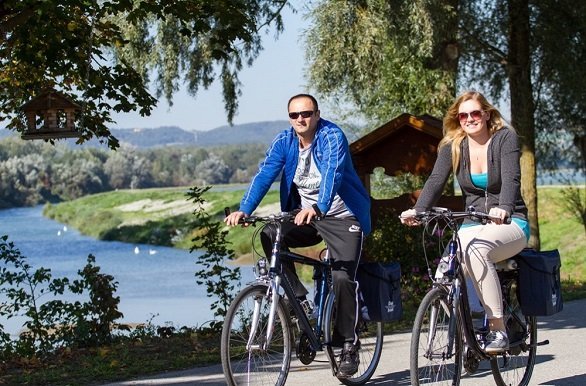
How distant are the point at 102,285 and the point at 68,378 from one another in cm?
348

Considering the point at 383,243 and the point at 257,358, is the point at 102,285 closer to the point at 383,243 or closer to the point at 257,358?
the point at 383,243

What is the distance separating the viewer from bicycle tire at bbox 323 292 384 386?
296 inches

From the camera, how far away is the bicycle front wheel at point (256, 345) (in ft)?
22.0

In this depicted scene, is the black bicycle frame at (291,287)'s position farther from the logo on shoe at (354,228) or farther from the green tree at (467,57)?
the green tree at (467,57)

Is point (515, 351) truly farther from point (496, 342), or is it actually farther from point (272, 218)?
point (272, 218)

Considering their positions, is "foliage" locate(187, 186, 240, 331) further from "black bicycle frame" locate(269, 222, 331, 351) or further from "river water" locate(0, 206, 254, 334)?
"black bicycle frame" locate(269, 222, 331, 351)

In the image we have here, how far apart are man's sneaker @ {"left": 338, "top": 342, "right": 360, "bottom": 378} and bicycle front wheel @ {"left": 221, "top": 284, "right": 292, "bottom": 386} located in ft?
2.20

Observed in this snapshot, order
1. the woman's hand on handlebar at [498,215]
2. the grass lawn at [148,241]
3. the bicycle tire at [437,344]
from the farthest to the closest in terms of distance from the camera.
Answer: the grass lawn at [148,241] < the woman's hand on handlebar at [498,215] < the bicycle tire at [437,344]

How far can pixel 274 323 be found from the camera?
6906 mm

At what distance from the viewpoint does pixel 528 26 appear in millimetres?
21562

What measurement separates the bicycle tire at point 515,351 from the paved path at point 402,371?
0.21m

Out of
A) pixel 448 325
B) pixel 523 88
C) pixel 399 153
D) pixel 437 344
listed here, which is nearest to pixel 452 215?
pixel 448 325

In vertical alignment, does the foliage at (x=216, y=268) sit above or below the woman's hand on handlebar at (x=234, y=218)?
below

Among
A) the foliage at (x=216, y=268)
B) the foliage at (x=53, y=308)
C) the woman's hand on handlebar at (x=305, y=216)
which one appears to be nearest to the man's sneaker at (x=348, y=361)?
the woman's hand on handlebar at (x=305, y=216)
